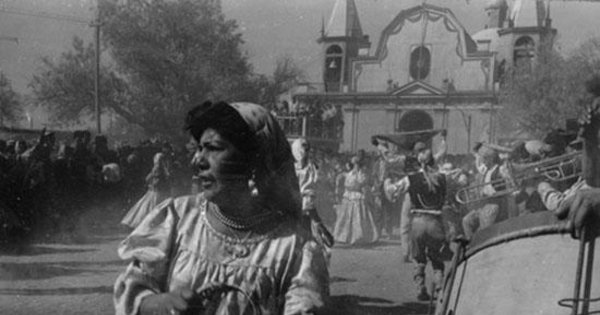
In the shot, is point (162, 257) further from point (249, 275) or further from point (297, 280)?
point (297, 280)

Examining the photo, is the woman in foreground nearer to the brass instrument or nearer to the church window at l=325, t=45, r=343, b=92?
the brass instrument

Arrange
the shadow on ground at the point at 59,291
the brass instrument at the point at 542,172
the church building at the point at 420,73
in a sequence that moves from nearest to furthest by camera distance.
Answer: the shadow on ground at the point at 59,291
the brass instrument at the point at 542,172
the church building at the point at 420,73

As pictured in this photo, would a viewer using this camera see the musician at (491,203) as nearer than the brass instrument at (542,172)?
No

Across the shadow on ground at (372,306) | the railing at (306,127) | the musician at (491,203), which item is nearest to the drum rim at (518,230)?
the shadow on ground at (372,306)

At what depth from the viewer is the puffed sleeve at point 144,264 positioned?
6.99 ft

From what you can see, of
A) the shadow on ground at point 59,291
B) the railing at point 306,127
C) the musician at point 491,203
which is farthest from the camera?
the railing at point 306,127

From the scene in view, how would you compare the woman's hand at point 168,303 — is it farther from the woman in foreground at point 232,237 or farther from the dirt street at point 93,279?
the dirt street at point 93,279

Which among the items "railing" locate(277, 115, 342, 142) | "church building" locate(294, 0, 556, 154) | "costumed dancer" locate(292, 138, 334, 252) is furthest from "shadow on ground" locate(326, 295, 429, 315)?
"church building" locate(294, 0, 556, 154)

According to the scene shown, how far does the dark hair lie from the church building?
34208mm

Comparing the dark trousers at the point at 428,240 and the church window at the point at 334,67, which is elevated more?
the church window at the point at 334,67

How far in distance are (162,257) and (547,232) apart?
3.68 ft

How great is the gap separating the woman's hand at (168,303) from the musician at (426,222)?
5302 millimetres

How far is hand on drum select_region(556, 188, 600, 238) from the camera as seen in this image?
1999 millimetres

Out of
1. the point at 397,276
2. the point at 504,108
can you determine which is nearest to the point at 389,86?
the point at 504,108
